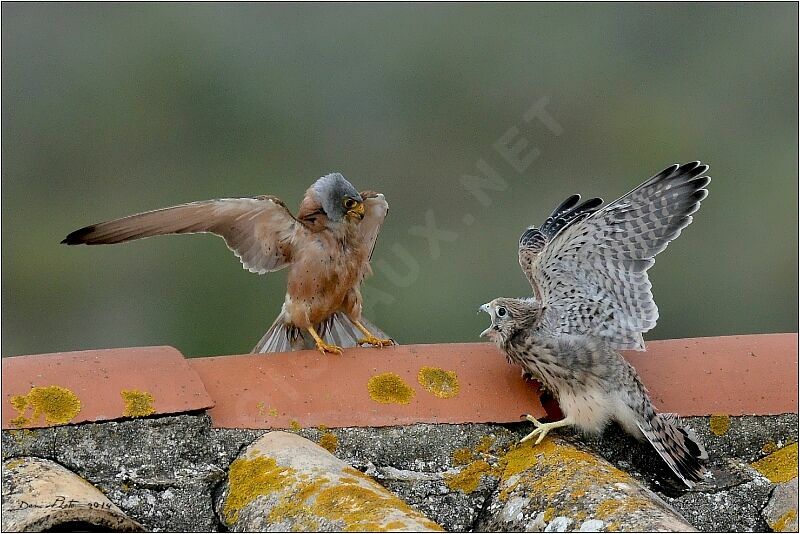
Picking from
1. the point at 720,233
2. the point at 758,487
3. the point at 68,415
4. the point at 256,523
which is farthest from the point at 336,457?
the point at 720,233

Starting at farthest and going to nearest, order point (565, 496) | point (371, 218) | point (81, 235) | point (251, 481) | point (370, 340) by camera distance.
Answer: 1. point (371, 218)
2. point (370, 340)
3. point (81, 235)
4. point (251, 481)
5. point (565, 496)

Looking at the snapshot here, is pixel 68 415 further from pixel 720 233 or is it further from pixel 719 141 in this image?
pixel 719 141

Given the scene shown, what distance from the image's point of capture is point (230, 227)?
3887 millimetres

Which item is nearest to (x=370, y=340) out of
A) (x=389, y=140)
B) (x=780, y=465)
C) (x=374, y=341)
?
(x=374, y=341)

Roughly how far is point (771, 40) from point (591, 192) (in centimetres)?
573

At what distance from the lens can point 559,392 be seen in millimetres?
3203

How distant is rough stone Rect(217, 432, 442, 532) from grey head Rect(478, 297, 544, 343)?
810 mm

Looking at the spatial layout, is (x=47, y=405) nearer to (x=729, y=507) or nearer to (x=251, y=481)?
(x=251, y=481)

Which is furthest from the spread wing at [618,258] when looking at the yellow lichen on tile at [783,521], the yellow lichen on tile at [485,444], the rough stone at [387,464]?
the yellow lichen on tile at [783,521]

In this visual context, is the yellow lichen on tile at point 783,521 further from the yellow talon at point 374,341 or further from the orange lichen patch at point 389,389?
the yellow talon at point 374,341

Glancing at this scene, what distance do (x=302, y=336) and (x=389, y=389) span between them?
1.20 m

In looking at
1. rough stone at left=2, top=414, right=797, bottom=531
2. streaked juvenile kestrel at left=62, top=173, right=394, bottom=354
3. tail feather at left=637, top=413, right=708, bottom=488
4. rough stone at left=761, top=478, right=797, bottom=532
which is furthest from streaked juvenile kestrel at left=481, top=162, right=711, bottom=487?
streaked juvenile kestrel at left=62, top=173, right=394, bottom=354

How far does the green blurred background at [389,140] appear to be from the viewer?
10953 millimetres

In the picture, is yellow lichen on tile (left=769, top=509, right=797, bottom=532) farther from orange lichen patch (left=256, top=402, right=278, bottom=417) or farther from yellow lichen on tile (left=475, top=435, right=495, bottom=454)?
orange lichen patch (left=256, top=402, right=278, bottom=417)
